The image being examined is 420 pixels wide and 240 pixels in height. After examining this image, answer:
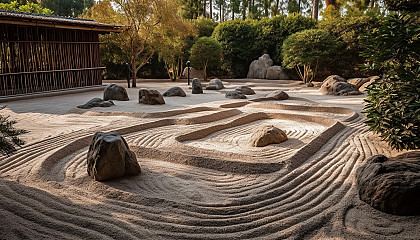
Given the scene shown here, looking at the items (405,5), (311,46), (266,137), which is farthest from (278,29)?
(266,137)

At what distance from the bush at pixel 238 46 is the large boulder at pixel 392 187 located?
64.6 ft

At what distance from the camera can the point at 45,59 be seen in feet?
43.1

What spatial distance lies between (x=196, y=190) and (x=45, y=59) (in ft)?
38.2

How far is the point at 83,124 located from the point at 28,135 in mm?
1330

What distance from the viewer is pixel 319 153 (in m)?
5.05

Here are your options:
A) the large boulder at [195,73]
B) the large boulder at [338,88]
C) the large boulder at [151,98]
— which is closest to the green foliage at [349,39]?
the large boulder at [338,88]

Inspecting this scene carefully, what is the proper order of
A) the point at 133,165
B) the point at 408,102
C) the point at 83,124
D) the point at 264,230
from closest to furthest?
the point at 264,230
the point at 133,165
the point at 408,102
the point at 83,124

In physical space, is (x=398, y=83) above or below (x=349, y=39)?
below

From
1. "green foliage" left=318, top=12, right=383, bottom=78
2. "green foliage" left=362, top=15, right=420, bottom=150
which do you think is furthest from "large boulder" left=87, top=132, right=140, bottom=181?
"green foliage" left=318, top=12, right=383, bottom=78

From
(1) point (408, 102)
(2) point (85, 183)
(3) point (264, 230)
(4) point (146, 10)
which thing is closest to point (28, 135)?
(2) point (85, 183)

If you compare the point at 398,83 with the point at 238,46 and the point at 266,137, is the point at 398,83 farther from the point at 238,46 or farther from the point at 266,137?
the point at 238,46

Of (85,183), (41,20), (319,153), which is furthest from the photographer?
(41,20)

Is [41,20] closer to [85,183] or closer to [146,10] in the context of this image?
[146,10]

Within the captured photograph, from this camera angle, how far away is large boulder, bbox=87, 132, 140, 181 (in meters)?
3.92
